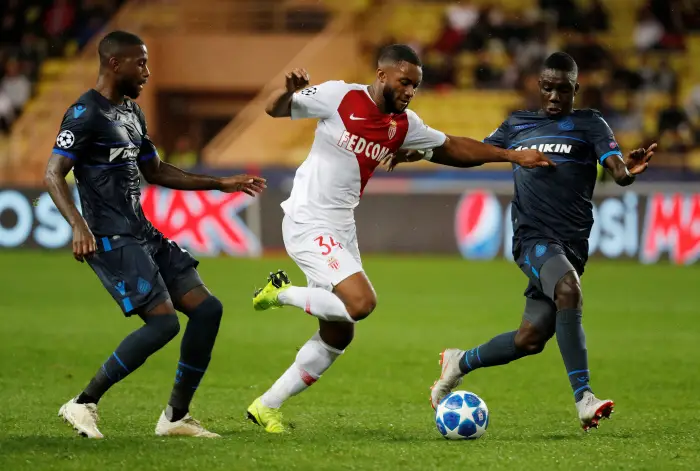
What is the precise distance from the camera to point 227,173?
20.2 metres

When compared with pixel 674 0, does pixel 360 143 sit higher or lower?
lower

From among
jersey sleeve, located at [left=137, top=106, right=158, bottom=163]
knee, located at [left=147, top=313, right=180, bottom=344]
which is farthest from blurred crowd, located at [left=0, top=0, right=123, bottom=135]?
knee, located at [left=147, top=313, right=180, bottom=344]

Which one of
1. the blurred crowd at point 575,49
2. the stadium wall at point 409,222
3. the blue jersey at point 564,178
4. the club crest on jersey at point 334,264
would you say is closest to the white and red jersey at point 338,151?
the club crest on jersey at point 334,264

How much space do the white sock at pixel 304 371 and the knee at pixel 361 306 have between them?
15.5 inches

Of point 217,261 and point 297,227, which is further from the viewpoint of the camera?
point 217,261

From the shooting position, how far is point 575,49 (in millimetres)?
23875

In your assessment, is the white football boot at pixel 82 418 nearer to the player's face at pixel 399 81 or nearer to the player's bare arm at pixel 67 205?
the player's bare arm at pixel 67 205

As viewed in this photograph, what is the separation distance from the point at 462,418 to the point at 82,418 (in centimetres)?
207

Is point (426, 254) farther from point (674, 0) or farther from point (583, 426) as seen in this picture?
point (583, 426)

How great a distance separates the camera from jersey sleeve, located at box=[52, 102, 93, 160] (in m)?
6.19

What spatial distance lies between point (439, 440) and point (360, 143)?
1.76 metres

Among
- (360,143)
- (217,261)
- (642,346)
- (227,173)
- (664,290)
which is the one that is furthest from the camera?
(227,173)

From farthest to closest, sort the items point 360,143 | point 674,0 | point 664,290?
point 674,0
point 664,290
point 360,143

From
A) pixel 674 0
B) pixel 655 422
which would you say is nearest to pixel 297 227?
pixel 655 422
